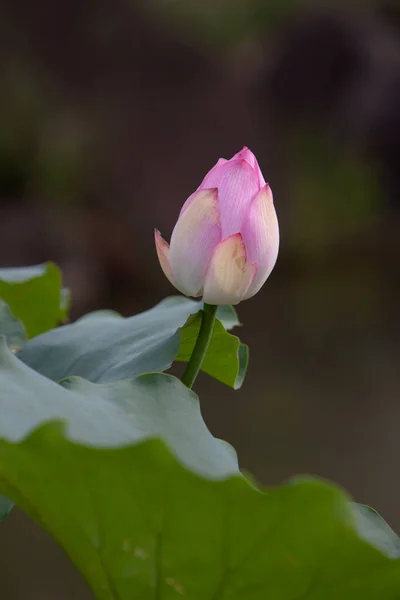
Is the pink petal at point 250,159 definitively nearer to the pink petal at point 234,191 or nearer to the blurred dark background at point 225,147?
the pink petal at point 234,191

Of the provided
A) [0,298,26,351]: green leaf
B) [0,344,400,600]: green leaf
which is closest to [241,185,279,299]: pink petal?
[0,344,400,600]: green leaf

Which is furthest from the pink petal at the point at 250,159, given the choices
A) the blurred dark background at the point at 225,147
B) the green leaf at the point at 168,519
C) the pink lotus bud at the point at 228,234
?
the blurred dark background at the point at 225,147

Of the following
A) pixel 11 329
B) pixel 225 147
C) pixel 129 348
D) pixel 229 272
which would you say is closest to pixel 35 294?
pixel 11 329

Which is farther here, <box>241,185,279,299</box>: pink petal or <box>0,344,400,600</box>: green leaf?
<box>241,185,279,299</box>: pink petal

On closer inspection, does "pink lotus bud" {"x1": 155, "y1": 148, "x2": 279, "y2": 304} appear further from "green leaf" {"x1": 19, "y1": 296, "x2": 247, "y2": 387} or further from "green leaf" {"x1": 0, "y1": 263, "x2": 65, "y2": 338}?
"green leaf" {"x1": 0, "y1": 263, "x2": 65, "y2": 338}

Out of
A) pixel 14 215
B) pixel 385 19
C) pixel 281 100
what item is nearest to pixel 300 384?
pixel 14 215

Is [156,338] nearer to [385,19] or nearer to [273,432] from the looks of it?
[273,432]

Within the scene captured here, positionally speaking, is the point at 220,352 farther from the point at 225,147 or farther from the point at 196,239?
the point at 225,147
